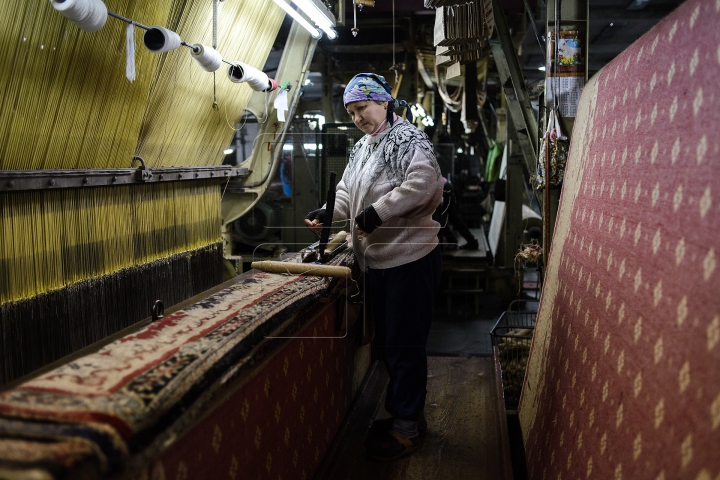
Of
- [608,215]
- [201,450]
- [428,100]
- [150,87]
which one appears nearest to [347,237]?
[150,87]

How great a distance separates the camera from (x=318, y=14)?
3.27 metres

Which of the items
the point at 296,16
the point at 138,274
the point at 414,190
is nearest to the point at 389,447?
the point at 414,190

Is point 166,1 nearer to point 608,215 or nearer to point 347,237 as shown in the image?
point 347,237

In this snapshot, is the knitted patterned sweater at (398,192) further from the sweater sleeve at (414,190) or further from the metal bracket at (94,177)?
the metal bracket at (94,177)

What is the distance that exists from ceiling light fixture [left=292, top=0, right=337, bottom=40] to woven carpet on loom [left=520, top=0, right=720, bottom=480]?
4.99 ft

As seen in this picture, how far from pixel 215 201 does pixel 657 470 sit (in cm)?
303

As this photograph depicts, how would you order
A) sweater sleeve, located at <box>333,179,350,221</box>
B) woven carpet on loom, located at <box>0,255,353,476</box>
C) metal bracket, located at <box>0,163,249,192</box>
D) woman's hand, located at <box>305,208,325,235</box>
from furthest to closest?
sweater sleeve, located at <box>333,179,350,221</box>, woman's hand, located at <box>305,208,325,235</box>, metal bracket, located at <box>0,163,249,192</box>, woven carpet on loom, located at <box>0,255,353,476</box>

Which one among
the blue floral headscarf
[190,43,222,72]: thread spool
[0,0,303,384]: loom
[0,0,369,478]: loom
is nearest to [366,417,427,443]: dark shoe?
[0,0,369,478]: loom

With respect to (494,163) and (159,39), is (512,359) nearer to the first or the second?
(159,39)

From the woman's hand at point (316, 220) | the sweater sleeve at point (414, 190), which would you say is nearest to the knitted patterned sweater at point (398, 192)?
the sweater sleeve at point (414, 190)

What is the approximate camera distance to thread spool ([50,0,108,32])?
177 centimetres

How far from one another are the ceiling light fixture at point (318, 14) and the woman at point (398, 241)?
626mm

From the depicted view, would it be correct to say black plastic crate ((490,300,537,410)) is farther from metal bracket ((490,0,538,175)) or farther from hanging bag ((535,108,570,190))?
metal bracket ((490,0,538,175))

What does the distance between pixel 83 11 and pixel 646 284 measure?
1778 mm
